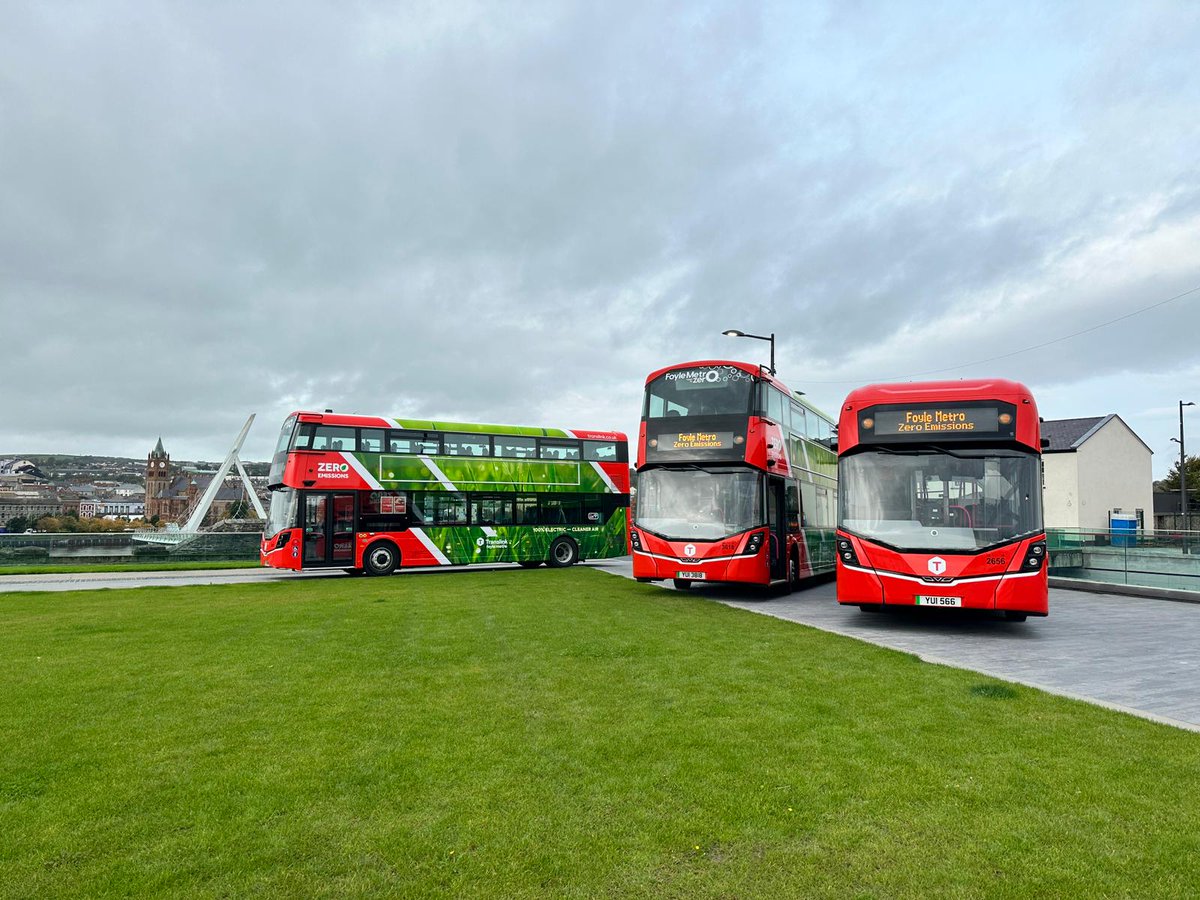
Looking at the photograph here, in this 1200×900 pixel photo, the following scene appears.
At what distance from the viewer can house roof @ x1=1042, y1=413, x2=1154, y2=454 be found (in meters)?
45.5

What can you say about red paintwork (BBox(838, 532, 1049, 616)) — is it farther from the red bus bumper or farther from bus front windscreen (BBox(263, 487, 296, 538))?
bus front windscreen (BBox(263, 487, 296, 538))

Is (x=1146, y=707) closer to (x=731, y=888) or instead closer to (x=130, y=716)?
(x=731, y=888)

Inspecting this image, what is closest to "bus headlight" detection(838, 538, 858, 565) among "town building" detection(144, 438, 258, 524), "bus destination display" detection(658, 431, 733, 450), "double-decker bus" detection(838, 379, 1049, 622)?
"double-decker bus" detection(838, 379, 1049, 622)

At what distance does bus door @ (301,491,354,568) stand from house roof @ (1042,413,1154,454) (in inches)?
1521

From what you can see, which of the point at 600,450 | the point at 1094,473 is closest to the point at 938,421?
the point at 600,450

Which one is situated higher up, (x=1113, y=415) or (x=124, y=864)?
(x=1113, y=415)

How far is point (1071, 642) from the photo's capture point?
10.8 meters

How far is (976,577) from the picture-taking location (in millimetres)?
11219

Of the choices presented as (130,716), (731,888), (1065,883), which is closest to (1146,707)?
(1065,883)

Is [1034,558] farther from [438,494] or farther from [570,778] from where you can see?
[438,494]

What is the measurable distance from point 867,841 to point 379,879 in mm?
2257

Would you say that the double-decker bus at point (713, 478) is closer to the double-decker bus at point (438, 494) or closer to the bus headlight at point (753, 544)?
the bus headlight at point (753, 544)

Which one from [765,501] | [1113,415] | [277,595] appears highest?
[1113,415]

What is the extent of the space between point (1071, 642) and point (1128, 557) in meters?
9.38
